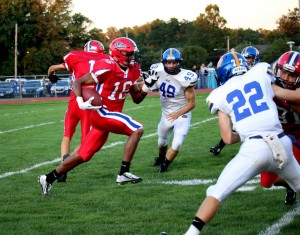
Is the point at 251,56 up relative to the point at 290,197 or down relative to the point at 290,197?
up

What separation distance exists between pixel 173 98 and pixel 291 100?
151 inches

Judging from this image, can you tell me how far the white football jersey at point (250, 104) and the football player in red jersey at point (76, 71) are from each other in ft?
9.21

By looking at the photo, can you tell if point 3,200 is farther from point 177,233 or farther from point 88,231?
point 177,233

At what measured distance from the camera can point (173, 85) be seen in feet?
27.0

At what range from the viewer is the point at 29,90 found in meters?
34.1

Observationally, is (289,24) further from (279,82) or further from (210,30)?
(279,82)

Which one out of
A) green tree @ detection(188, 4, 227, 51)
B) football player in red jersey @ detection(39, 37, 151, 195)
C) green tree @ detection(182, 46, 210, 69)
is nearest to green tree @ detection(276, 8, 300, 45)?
green tree @ detection(188, 4, 227, 51)

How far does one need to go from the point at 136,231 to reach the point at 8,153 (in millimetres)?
5710

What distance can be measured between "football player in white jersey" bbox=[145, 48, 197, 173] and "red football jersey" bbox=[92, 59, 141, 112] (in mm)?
923

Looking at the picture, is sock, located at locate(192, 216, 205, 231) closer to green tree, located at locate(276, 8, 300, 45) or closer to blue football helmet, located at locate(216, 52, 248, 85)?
blue football helmet, located at locate(216, 52, 248, 85)

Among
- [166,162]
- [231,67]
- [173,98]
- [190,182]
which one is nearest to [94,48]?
[173,98]

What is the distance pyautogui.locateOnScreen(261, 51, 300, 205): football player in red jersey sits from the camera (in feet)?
15.8

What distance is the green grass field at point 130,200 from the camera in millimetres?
5102

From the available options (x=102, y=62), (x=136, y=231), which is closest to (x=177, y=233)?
(x=136, y=231)
